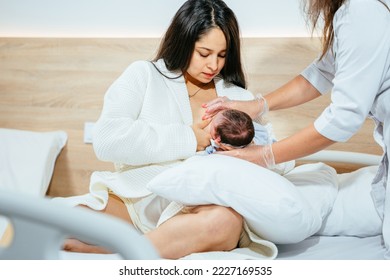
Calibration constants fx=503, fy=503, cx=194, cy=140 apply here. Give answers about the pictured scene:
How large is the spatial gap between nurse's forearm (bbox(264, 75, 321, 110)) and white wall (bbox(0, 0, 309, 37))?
431 mm

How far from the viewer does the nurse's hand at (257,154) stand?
1410mm

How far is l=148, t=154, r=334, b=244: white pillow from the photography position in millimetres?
1197

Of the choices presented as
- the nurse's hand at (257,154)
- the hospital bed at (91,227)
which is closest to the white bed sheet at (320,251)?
the hospital bed at (91,227)

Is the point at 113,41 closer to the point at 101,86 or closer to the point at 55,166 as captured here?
the point at 101,86

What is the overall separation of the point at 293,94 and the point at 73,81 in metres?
1.14

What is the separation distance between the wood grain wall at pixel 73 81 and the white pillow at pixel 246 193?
2.84ft

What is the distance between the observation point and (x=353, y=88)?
124cm

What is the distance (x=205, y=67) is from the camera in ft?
5.43

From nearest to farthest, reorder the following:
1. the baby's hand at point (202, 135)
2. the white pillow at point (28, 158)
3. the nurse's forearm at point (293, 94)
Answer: the baby's hand at point (202, 135)
the nurse's forearm at point (293, 94)
the white pillow at point (28, 158)

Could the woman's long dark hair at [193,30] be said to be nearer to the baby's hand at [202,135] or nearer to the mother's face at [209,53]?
the mother's face at [209,53]

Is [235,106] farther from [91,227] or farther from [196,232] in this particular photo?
[91,227]

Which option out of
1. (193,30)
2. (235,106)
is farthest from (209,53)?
(235,106)

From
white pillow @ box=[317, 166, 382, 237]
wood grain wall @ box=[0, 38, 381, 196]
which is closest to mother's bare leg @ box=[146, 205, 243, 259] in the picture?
white pillow @ box=[317, 166, 382, 237]
